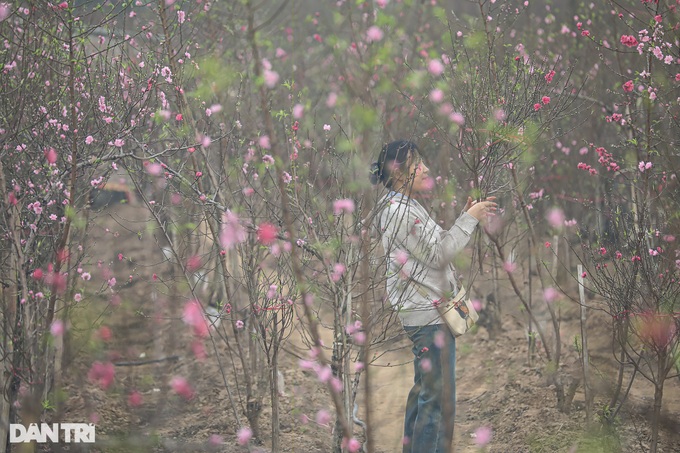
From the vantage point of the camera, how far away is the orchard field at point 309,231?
4.37m

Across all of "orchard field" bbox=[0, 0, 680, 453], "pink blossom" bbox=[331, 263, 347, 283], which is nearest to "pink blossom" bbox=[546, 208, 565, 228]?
"orchard field" bbox=[0, 0, 680, 453]

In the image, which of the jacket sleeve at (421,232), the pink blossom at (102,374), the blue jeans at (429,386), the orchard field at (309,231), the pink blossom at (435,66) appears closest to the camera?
the jacket sleeve at (421,232)

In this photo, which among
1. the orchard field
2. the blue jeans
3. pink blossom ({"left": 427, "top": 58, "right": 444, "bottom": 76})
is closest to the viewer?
the blue jeans

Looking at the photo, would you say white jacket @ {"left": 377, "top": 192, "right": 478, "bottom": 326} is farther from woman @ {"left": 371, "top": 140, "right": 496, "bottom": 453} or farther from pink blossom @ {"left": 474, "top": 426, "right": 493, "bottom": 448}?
pink blossom @ {"left": 474, "top": 426, "right": 493, "bottom": 448}

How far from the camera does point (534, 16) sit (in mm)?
11000

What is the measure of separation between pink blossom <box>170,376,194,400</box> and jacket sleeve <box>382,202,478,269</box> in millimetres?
3948

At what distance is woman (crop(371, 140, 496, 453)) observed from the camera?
4098mm

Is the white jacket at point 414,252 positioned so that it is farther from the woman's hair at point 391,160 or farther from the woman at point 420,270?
the woman's hair at point 391,160

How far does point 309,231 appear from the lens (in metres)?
4.54

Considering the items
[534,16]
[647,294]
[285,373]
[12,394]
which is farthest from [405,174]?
[534,16]

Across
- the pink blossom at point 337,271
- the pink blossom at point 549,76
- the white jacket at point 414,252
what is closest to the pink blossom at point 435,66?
the pink blossom at point 549,76

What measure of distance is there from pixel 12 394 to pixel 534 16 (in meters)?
9.18

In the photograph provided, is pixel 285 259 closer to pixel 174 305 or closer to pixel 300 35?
pixel 174 305

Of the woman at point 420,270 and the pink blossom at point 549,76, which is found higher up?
the pink blossom at point 549,76
